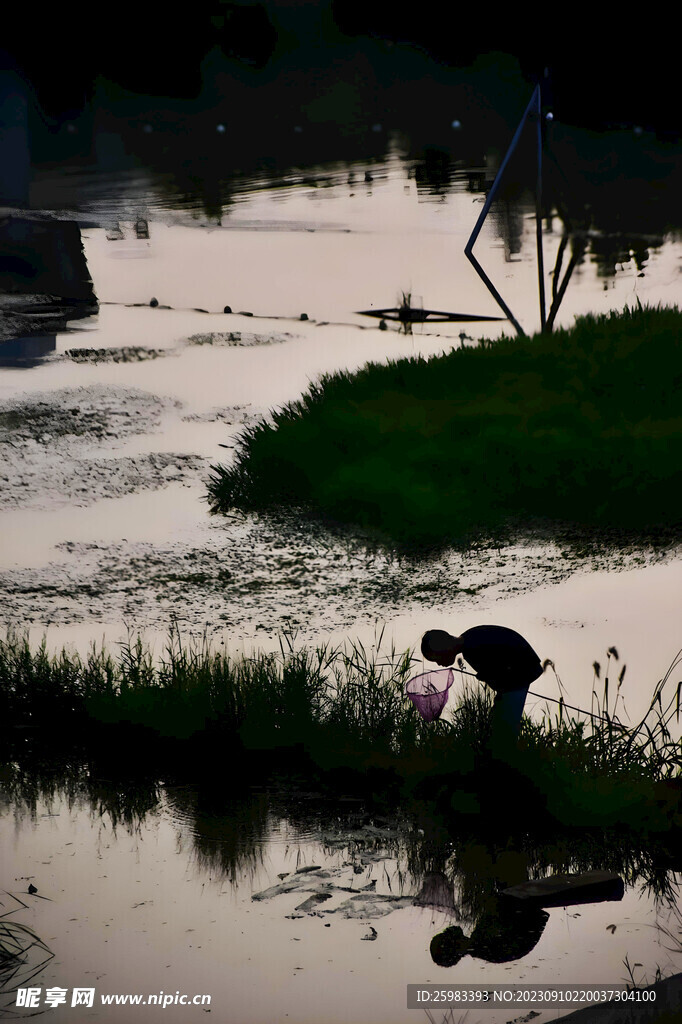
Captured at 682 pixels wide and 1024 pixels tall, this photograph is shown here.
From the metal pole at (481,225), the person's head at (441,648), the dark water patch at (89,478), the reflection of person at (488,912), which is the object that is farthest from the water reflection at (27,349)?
the reflection of person at (488,912)

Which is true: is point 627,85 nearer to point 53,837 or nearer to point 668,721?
point 668,721

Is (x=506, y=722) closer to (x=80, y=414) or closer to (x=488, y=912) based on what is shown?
(x=488, y=912)

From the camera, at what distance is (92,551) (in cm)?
195

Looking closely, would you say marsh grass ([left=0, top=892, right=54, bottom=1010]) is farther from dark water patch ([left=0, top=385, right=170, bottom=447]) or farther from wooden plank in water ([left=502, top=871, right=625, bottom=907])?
dark water patch ([left=0, top=385, right=170, bottom=447])

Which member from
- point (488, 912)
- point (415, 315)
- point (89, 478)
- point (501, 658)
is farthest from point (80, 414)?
point (488, 912)

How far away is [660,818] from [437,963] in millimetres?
455

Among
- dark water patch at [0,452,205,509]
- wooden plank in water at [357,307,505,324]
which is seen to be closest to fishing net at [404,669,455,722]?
dark water patch at [0,452,205,509]

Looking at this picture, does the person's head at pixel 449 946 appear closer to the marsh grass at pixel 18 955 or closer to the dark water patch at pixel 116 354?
the marsh grass at pixel 18 955

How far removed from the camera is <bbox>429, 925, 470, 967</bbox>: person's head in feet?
4.95

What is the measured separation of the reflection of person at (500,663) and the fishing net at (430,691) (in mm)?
25

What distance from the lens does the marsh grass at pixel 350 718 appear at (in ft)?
5.63

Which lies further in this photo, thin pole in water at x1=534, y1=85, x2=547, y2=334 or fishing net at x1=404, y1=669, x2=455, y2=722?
thin pole in water at x1=534, y1=85, x2=547, y2=334

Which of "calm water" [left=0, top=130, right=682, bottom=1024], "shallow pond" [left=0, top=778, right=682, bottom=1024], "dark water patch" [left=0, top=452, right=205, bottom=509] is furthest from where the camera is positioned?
"dark water patch" [left=0, top=452, right=205, bottom=509]

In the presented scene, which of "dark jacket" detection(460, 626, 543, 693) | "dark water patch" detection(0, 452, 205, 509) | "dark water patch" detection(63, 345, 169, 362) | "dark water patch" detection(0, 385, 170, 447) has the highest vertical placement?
"dark water patch" detection(63, 345, 169, 362)
